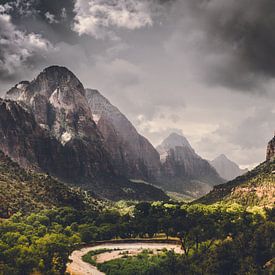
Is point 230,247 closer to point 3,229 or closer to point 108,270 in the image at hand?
point 108,270

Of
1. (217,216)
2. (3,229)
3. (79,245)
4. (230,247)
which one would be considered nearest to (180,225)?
(217,216)

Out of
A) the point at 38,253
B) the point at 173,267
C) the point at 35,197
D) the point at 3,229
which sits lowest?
the point at 173,267

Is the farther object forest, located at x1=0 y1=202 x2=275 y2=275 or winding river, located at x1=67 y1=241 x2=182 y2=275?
winding river, located at x1=67 y1=241 x2=182 y2=275

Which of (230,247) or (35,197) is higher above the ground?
(35,197)

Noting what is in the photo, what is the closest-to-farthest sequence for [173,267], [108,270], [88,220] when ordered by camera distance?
[173,267], [108,270], [88,220]

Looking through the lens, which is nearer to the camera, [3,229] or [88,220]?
[3,229]

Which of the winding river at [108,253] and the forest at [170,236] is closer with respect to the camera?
the forest at [170,236]

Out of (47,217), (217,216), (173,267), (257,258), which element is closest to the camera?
(257,258)

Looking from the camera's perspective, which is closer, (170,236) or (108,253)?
(108,253)
